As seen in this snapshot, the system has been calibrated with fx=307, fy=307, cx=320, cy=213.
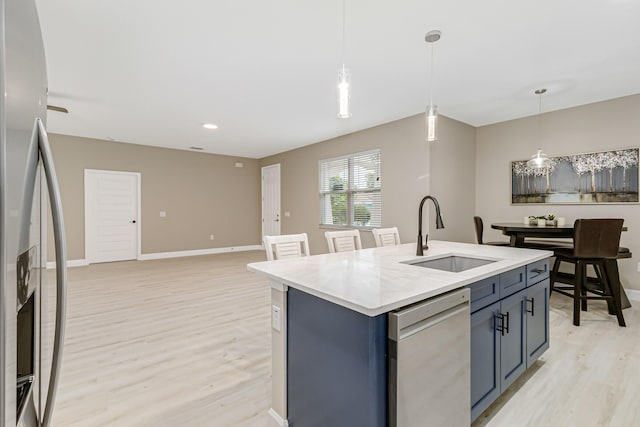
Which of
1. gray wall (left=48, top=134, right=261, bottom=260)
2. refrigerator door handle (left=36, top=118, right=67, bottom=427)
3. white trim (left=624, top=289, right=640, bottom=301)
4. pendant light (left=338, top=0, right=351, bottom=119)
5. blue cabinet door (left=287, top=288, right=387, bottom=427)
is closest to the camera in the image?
refrigerator door handle (left=36, top=118, right=67, bottom=427)

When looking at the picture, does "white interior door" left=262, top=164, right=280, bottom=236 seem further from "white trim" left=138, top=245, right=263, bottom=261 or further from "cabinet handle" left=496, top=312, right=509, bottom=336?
"cabinet handle" left=496, top=312, right=509, bottom=336

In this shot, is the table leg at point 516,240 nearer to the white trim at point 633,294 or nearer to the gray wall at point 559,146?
the gray wall at point 559,146

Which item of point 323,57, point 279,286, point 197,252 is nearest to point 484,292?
point 279,286

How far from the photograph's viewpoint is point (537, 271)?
210cm

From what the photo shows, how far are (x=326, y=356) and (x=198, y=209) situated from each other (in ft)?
22.0

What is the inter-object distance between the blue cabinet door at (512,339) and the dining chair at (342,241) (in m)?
1.34

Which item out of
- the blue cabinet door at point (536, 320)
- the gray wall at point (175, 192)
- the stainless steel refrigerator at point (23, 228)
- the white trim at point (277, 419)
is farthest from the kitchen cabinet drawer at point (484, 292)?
the gray wall at point (175, 192)

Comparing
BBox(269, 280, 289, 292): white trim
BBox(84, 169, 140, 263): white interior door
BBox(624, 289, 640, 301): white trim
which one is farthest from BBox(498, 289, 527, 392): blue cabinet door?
BBox(84, 169, 140, 263): white interior door

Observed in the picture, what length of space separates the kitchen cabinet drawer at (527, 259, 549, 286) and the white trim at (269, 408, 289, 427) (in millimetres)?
1697

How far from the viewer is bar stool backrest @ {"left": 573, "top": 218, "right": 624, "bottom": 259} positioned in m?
2.99

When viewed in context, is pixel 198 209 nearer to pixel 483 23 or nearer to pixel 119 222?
pixel 119 222

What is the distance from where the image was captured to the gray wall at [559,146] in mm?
3754

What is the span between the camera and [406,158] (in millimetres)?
4633

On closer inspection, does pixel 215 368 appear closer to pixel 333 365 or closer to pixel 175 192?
pixel 333 365
